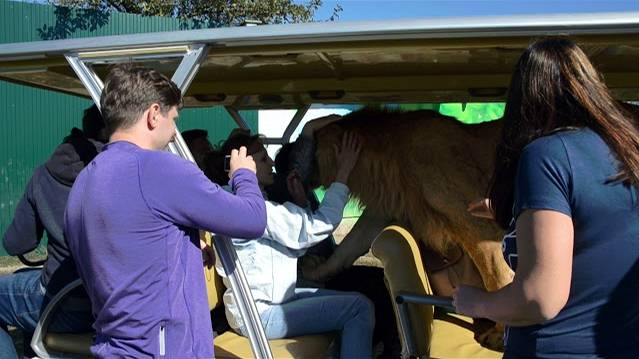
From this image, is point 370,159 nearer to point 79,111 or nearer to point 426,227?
point 426,227

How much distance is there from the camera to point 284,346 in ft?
9.91

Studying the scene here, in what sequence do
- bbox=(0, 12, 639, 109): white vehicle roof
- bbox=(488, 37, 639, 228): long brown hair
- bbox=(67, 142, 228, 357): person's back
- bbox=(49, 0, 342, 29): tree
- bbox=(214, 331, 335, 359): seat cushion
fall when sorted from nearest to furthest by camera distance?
bbox=(488, 37, 639, 228): long brown hair < bbox=(67, 142, 228, 357): person's back < bbox=(0, 12, 639, 109): white vehicle roof < bbox=(214, 331, 335, 359): seat cushion < bbox=(49, 0, 342, 29): tree

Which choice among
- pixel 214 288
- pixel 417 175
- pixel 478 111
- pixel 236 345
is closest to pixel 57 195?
pixel 214 288

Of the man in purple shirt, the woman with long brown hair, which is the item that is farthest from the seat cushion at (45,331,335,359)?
the woman with long brown hair

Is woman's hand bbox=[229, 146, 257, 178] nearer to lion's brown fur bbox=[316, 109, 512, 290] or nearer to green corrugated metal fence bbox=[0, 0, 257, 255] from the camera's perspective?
lion's brown fur bbox=[316, 109, 512, 290]

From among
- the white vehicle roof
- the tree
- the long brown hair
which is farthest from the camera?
the tree

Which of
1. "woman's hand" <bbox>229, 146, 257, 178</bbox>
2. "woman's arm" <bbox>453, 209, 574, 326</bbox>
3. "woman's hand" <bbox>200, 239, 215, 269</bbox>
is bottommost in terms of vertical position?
"woman's hand" <bbox>200, 239, 215, 269</bbox>

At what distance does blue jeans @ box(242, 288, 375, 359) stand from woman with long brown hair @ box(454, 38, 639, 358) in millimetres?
1506

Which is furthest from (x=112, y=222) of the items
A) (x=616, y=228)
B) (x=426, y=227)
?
(x=426, y=227)

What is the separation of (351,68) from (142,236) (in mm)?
1774

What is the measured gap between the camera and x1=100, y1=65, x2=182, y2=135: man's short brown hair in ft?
7.02

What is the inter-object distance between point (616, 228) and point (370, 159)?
2.43 m

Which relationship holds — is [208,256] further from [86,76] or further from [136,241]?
[86,76]

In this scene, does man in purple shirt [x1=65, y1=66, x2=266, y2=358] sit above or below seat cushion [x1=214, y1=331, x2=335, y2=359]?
above
